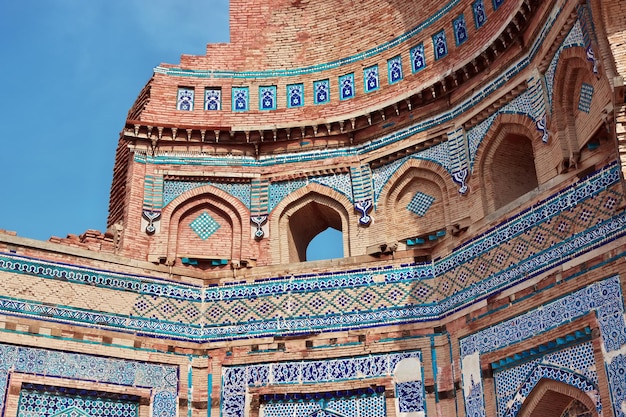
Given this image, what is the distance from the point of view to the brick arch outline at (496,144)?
34.2 feet

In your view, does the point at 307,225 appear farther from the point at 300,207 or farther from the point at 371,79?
the point at 371,79

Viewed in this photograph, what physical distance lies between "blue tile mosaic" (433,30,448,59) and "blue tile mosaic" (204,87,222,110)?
360 cm

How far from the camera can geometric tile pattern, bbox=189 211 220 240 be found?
12562 mm

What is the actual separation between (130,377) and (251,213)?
3.30 m

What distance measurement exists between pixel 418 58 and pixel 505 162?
97.5 inches

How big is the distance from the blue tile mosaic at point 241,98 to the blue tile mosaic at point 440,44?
124 inches

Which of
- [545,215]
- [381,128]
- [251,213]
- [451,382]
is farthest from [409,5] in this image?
[451,382]

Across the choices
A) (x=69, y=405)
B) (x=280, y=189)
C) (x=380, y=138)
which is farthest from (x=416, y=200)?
(x=69, y=405)

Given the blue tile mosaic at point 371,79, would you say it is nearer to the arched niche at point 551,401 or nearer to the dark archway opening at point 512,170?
the dark archway opening at point 512,170

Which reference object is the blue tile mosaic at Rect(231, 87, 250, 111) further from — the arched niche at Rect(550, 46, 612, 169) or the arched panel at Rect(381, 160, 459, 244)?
the arched niche at Rect(550, 46, 612, 169)

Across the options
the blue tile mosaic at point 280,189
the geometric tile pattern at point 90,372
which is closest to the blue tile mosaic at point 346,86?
the blue tile mosaic at point 280,189

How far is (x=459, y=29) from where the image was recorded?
12.5 metres

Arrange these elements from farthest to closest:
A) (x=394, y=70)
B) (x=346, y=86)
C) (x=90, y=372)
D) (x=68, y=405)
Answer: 1. (x=346, y=86)
2. (x=394, y=70)
3. (x=90, y=372)
4. (x=68, y=405)

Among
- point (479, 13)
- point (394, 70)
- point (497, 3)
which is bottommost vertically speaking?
point (394, 70)
